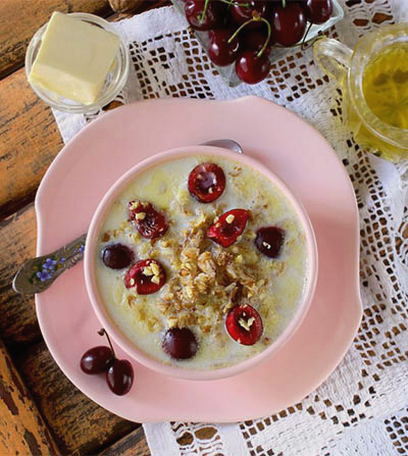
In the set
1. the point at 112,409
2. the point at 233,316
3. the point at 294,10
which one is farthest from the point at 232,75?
the point at 112,409

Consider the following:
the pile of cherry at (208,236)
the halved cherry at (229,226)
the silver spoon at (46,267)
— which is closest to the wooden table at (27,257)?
the silver spoon at (46,267)

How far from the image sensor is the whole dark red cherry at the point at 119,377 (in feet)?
4.29

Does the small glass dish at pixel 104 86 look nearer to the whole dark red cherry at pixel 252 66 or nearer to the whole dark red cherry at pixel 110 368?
the whole dark red cherry at pixel 252 66

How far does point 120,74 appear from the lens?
1.42 meters

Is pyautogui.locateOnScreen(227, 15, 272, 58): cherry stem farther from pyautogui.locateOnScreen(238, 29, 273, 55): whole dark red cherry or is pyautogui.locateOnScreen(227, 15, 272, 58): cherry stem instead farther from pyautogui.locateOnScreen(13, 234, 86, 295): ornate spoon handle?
pyautogui.locateOnScreen(13, 234, 86, 295): ornate spoon handle

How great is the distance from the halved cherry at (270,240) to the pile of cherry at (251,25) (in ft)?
1.06

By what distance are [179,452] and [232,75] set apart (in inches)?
30.7

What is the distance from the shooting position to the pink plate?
135 centimetres

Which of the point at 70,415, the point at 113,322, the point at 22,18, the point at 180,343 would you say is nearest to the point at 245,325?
the point at 180,343

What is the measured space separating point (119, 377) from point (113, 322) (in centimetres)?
14

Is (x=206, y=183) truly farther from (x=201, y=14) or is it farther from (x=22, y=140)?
(x=22, y=140)

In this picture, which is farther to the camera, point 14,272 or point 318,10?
point 14,272

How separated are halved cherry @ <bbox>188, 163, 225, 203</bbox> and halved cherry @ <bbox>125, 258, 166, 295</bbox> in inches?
5.7

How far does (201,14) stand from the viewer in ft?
4.27
